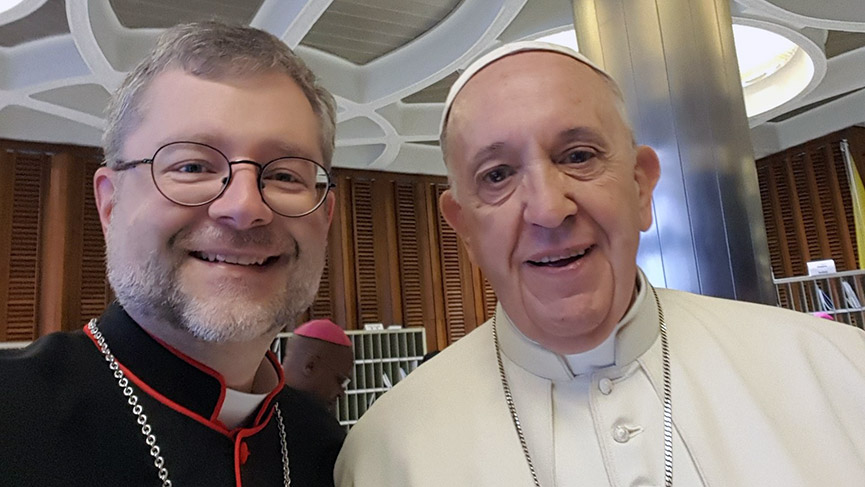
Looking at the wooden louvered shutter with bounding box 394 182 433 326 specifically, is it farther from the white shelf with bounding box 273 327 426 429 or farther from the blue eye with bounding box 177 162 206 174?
the blue eye with bounding box 177 162 206 174

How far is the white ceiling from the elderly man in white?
11.5ft

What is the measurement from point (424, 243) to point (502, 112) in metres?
7.04

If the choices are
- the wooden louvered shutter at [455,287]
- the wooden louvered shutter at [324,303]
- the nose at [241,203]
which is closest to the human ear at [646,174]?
→ the nose at [241,203]

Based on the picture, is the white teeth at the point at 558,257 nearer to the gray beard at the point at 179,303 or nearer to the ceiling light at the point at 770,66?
the gray beard at the point at 179,303

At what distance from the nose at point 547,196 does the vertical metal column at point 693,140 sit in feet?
3.77

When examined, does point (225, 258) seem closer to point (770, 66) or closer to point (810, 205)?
point (770, 66)

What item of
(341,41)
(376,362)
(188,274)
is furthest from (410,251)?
(188,274)

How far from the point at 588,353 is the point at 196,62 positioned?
89 cm

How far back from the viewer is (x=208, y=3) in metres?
4.71

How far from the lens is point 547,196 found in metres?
1.09

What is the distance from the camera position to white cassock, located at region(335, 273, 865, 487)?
108 centimetres

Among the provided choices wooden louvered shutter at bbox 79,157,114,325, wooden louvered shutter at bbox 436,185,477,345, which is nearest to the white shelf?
wooden louvered shutter at bbox 436,185,477,345

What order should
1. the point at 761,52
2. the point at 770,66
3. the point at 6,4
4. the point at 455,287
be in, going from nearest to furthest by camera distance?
the point at 6,4 < the point at 761,52 < the point at 770,66 < the point at 455,287

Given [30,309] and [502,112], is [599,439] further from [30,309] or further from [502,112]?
[30,309]
